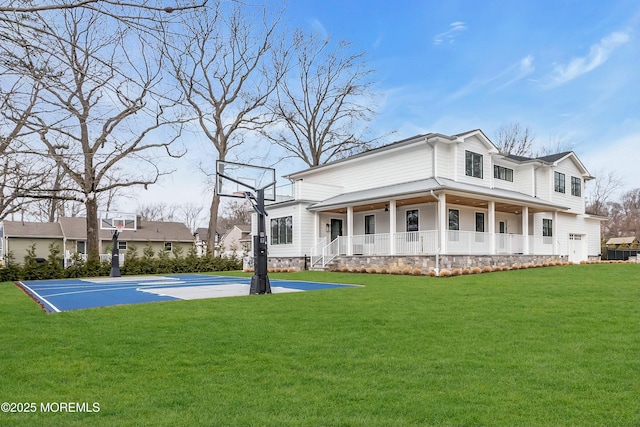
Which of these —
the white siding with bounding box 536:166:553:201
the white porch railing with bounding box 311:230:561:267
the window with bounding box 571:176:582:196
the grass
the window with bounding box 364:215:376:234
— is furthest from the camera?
the window with bounding box 571:176:582:196

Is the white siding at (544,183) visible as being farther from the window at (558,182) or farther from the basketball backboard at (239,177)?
the basketball backboard at (239,177)

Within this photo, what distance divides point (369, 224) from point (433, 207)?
383 centimetres

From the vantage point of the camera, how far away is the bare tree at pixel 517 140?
40.8 metres

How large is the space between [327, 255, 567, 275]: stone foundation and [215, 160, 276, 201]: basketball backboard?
5736 mm

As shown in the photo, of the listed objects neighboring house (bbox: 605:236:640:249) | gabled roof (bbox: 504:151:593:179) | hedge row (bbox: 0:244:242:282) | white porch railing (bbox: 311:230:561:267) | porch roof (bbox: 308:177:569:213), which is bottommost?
hedge row (bbox: 0:244:242:282)

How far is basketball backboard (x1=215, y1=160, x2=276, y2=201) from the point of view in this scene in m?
14.6

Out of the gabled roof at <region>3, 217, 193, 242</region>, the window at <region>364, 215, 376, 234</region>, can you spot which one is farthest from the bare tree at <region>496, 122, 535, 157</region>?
the gabled roof at <region>3, 217, 193, 242</region>

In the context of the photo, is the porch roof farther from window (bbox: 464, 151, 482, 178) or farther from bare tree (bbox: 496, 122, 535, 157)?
bare tree (bbox: 496, 122, 535, 157)

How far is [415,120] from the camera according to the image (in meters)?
30.2

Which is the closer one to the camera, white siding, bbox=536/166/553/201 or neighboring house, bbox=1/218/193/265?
white siding, bbox=536/166/553/201

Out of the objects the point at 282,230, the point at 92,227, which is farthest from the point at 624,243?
the point at 92,227

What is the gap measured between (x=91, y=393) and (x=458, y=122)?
2915 centimetres

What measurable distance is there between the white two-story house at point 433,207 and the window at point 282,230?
54 mm

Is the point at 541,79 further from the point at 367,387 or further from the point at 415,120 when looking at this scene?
the point at 367,387
